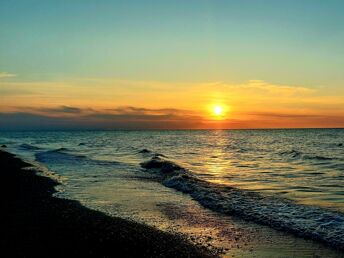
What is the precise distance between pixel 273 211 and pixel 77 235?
771cm

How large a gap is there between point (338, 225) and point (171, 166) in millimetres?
19948

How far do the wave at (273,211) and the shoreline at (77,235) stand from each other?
389 cm

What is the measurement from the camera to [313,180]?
25.3 meters

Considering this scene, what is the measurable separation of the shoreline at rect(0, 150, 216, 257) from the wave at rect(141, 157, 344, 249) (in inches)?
153

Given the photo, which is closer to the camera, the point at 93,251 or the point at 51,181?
the point at 93,251

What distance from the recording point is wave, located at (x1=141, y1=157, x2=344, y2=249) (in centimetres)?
1241

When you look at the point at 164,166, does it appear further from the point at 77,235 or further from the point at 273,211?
the point at 77,235

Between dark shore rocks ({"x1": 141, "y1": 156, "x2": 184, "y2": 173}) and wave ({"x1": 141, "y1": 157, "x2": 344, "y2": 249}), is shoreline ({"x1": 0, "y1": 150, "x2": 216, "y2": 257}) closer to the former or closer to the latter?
wave ({"x1": 141, "y1": 157, "x2": 344, "y2": 249})

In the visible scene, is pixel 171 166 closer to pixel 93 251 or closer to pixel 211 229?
pixel 211 229

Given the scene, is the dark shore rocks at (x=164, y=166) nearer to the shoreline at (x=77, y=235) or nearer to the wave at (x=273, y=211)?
the wave at (x=273, y=211)

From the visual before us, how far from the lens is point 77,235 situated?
10.9 metres

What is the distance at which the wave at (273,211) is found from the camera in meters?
12.4

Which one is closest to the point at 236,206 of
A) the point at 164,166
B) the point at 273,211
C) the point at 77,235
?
the point at 273,211

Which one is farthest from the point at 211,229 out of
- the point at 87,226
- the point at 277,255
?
the point at 87,226
